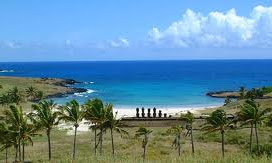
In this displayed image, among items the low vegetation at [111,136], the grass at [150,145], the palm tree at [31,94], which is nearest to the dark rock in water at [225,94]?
the palm tree at [31,94]

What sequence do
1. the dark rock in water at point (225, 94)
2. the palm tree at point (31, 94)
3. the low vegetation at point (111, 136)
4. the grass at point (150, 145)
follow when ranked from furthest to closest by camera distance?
the dark rock in water at point (225, 94) < the palm tree at point (31, 94) < the grass at point (150, 145) < the low vegetation at point (111, 136)

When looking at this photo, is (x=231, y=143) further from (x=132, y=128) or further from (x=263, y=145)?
(x=132, y=128)

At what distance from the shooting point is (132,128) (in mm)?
85500

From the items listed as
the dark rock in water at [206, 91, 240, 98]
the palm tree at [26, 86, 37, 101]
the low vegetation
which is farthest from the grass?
the dark rock in water at [206, 91, 240, 98]

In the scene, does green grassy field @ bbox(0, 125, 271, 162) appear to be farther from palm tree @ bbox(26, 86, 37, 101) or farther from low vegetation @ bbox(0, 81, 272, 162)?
palm tree @ bbox(26, 86, 37, 101)

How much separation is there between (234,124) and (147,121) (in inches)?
716

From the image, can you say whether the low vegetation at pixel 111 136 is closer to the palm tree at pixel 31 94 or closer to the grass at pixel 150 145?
the grass at pixel 150 145

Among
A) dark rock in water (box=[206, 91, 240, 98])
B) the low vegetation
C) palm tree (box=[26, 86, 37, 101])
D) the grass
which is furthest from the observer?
dark rock in water (box=[206, 91, 240, 98])

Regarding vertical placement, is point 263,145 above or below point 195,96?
below

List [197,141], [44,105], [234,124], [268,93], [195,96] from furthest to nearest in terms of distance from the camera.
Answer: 1. [195,96]
2. [268,93]
3. [234,124]
4. [197,141]
5. [44,105]

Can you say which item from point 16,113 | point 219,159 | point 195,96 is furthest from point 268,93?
point 219,159

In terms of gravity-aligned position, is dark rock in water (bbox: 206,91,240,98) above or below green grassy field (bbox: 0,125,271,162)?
above

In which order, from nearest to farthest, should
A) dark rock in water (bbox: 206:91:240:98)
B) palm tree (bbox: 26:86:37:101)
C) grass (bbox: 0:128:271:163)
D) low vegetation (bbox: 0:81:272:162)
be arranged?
low vegetation (bbox: 0:81:272:162) < grass (bbox: 0:128:271:163) < palm tree (bbox: 26:86:37:101) < dark rock in water (bbox: 206:91:240:98)

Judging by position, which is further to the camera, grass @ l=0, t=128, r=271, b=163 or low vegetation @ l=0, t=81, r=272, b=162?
→ grass @ l=0, t=128, r=271, b=163
